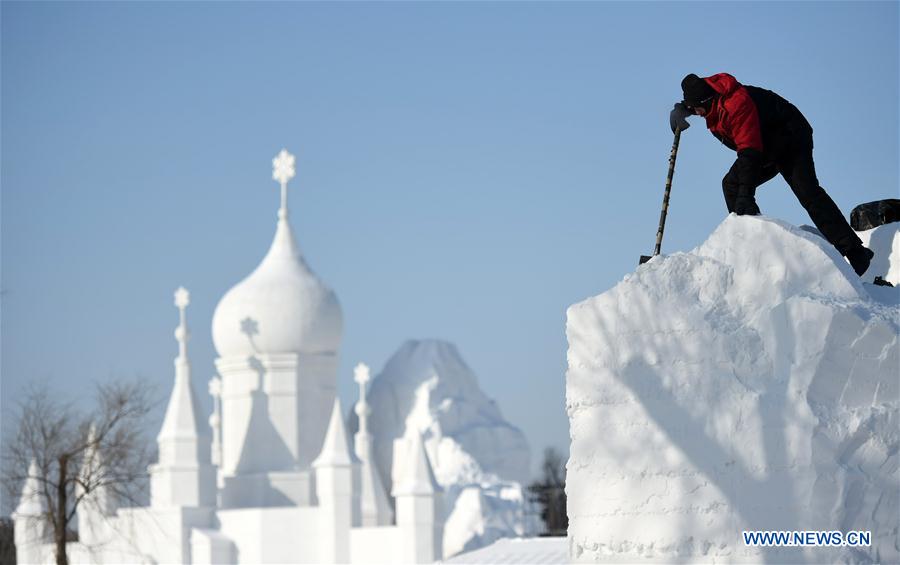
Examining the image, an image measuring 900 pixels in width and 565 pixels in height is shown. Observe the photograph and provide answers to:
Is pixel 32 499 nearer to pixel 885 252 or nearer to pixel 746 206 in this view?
pixel 885 252

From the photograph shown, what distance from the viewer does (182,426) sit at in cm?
3139

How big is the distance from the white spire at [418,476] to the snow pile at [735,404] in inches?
990

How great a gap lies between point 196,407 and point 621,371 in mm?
26457

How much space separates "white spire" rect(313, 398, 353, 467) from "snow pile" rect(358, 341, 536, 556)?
6199 millimetres

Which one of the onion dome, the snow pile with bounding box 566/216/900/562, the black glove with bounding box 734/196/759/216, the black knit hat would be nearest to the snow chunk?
the black glove with bounding box 734/196/759/216

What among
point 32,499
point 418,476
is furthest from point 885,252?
point 418,476

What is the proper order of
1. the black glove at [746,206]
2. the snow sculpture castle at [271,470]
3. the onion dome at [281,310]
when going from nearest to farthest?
1. the black glove at [746,206]
2. the snow sculpture castle at [271,470]
3. the onion dome at [281,310]

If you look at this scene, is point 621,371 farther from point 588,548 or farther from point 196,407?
point 196,407

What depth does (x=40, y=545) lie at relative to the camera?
29062 mm

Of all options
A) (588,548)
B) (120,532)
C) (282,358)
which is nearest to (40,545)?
(120,532)

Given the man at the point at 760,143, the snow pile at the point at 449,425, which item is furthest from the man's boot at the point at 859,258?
the snow pile at the point at 449,425

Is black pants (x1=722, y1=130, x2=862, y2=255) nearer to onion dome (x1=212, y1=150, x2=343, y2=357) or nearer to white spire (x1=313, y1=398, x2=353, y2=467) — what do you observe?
white spire (x1=313, y1=398, x2=353, y2=467)

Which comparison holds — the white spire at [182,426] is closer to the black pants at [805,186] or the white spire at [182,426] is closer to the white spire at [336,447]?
the white spire at [336,447]

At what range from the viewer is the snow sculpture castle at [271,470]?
30406mm
